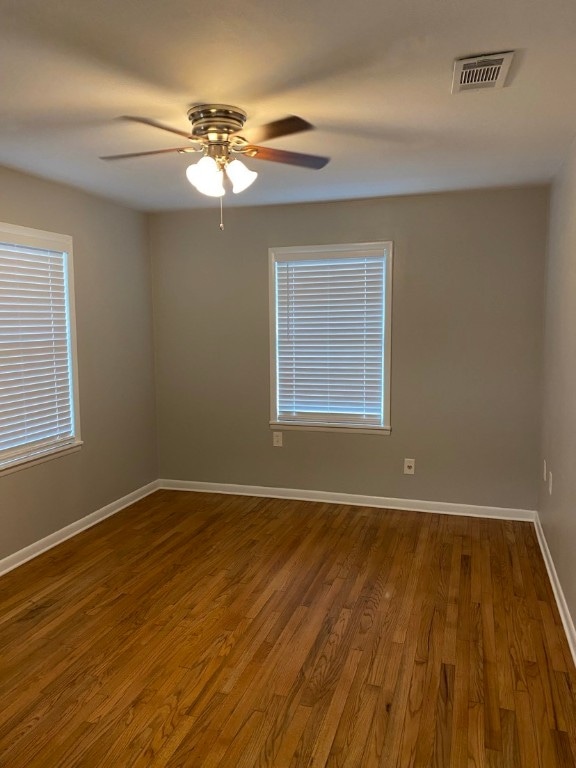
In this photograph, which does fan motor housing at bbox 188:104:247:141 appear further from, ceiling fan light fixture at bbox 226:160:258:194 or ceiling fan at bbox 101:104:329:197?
ceiling fan light fixture at bbox 226:160:258:194

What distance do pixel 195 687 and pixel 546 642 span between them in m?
1.67

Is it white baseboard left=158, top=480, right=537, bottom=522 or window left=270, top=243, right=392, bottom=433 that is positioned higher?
window left=270, top=243, right=392, bottom=433

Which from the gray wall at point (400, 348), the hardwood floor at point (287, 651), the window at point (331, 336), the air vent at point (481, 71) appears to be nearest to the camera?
the air vent at point (481, 71)

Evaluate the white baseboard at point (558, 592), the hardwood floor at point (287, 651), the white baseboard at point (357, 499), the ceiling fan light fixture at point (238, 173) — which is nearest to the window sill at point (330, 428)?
the white baseboard at point (357, 499)

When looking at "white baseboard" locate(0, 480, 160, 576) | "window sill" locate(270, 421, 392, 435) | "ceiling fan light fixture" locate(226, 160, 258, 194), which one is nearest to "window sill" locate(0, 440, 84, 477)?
"white baseboard" locate(0, 480, 160, 576)

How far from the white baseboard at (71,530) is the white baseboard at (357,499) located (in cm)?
34

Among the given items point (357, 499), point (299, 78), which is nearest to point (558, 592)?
point (357, 499)

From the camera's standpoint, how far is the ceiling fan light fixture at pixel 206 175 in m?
2.37

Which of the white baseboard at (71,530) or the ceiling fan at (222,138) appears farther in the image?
the white baseboard at (71,530)

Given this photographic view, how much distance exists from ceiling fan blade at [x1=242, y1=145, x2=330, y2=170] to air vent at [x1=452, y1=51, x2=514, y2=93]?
2.94 feet

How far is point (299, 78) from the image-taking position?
6.89 ft

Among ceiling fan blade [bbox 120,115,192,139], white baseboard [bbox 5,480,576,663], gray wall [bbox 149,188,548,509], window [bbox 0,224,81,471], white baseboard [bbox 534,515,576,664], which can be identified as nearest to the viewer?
ceiling fan blade [bbox 120,115,192,139]

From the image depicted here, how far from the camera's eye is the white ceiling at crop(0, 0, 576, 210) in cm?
167

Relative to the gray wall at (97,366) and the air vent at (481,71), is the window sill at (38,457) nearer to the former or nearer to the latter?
the gray wall at (97,366)
